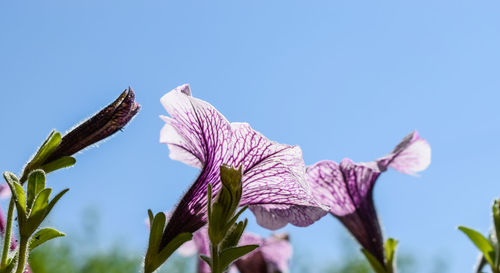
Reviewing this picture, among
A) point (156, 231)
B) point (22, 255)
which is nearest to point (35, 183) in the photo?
point (22, 255)

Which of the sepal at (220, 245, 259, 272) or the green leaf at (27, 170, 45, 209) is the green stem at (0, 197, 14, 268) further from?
the sepal at (220, 245, 259, 272)

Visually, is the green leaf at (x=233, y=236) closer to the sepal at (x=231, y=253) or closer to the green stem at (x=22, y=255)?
the sepal at (x=231, y=253)

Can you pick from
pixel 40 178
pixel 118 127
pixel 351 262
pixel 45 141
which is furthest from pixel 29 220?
pixel 351 262

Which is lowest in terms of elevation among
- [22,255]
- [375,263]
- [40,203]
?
[375,263]

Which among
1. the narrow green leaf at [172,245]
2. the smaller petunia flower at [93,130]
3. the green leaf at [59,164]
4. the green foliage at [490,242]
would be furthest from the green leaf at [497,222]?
the green leaf at [59,164]

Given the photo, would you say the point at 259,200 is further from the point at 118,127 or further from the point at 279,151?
the point at 118,127

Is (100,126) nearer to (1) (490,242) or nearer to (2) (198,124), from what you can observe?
(2) (198,124)
